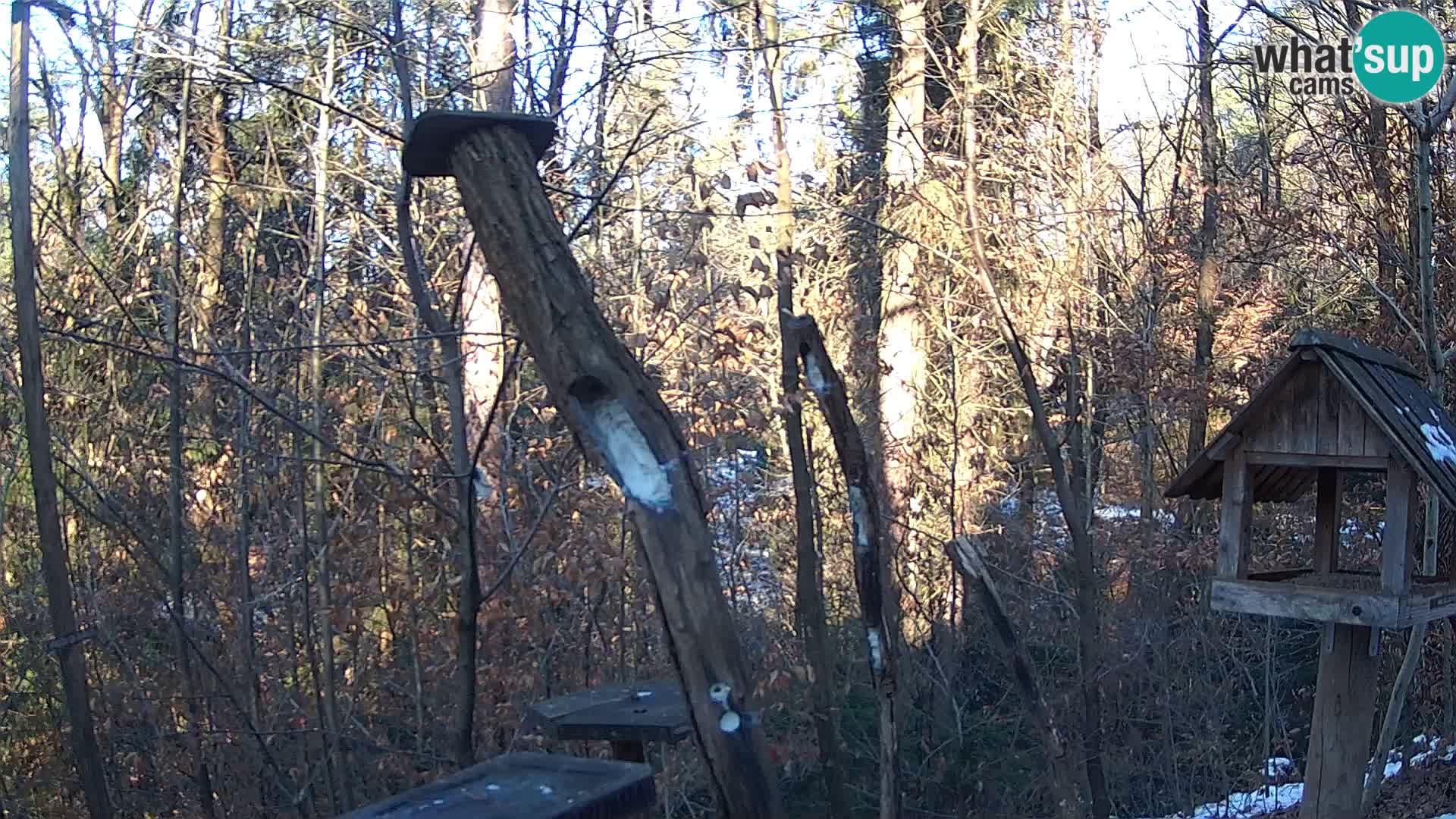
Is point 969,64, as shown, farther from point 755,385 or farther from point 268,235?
point 268,235

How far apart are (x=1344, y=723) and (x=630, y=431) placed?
9.07 feet

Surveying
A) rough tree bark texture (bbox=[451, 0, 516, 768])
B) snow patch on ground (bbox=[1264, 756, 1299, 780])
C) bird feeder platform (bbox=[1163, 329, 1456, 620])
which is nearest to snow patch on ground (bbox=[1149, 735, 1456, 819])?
snow patch on ground (bbox=[1264, 756, 1299, 780])

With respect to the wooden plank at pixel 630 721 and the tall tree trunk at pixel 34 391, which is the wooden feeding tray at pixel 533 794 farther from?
the tall tree trunk at pixel 34 391

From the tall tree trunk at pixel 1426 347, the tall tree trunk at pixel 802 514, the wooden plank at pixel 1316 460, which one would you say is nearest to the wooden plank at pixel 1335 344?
the wooden plank at pixel 1316 460

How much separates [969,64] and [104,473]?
652 centimetres

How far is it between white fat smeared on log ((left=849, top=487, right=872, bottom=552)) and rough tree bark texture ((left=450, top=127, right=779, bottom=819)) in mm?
1226

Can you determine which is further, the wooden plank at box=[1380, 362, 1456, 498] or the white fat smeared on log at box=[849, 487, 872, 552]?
the white fat smeared on log at box=[849, 487, 872, 552]

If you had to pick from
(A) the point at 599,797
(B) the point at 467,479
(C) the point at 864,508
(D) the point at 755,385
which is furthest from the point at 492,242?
(D) the point at 755,385

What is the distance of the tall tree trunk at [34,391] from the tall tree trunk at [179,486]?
1.73 metres

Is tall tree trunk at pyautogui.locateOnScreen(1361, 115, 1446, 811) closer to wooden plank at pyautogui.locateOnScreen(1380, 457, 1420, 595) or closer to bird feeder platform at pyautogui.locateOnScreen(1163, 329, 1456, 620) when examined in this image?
bird feeder platform at pyautogui.locateOnScreen(1163, 329, 1456, 620)

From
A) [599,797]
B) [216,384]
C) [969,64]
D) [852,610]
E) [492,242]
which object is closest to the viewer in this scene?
[599,797]

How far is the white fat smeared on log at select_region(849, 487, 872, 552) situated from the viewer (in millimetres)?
4176

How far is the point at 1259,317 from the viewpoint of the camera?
8.46 m

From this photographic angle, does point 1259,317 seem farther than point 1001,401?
No
